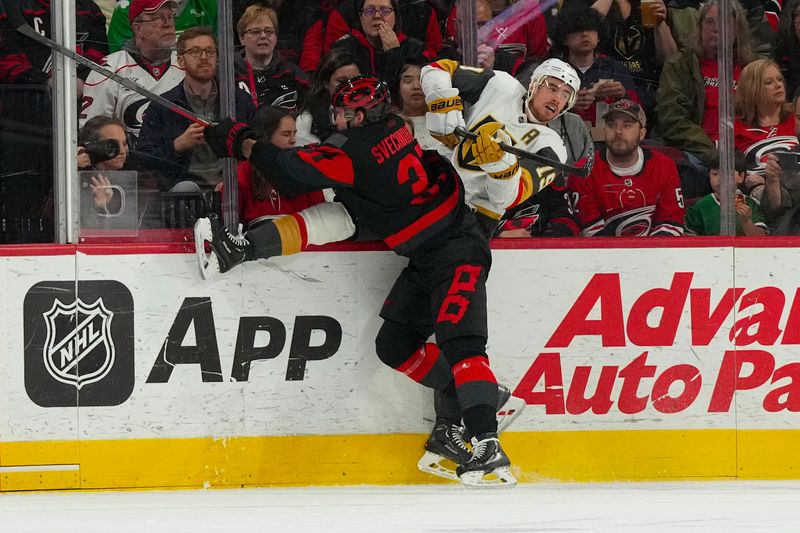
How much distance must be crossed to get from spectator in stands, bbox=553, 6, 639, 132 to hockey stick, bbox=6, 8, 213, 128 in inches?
52.6

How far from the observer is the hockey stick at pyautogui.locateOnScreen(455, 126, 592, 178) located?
145 inches

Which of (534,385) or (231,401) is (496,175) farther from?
(231,401)

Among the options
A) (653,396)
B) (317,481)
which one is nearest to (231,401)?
(317,481)

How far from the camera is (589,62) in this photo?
3.98 meters

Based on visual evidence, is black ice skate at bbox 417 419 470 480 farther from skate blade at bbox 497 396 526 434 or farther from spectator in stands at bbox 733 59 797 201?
spectator in stands at bbox 733 59 797 201

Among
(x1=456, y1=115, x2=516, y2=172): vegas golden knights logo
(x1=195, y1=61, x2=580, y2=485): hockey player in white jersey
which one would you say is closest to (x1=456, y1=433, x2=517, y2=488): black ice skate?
(x1=195, y1=61, x2=580, y2=485): hockey player in white jersey

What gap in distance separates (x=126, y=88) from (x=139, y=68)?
8 centimetres

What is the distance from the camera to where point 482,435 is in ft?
11.7

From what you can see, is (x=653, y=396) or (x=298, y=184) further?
(x=653, y=396)

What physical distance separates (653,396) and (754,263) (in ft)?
2.04

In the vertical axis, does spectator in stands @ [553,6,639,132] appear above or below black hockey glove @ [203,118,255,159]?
above

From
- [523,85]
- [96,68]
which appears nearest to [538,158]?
[523,85]

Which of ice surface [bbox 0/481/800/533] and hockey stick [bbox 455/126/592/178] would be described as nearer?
ice surface [bbox 0/481/800/533]

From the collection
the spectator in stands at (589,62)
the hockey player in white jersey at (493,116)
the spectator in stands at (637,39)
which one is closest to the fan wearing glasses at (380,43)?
the hockey player in white jersey at (493,116)
